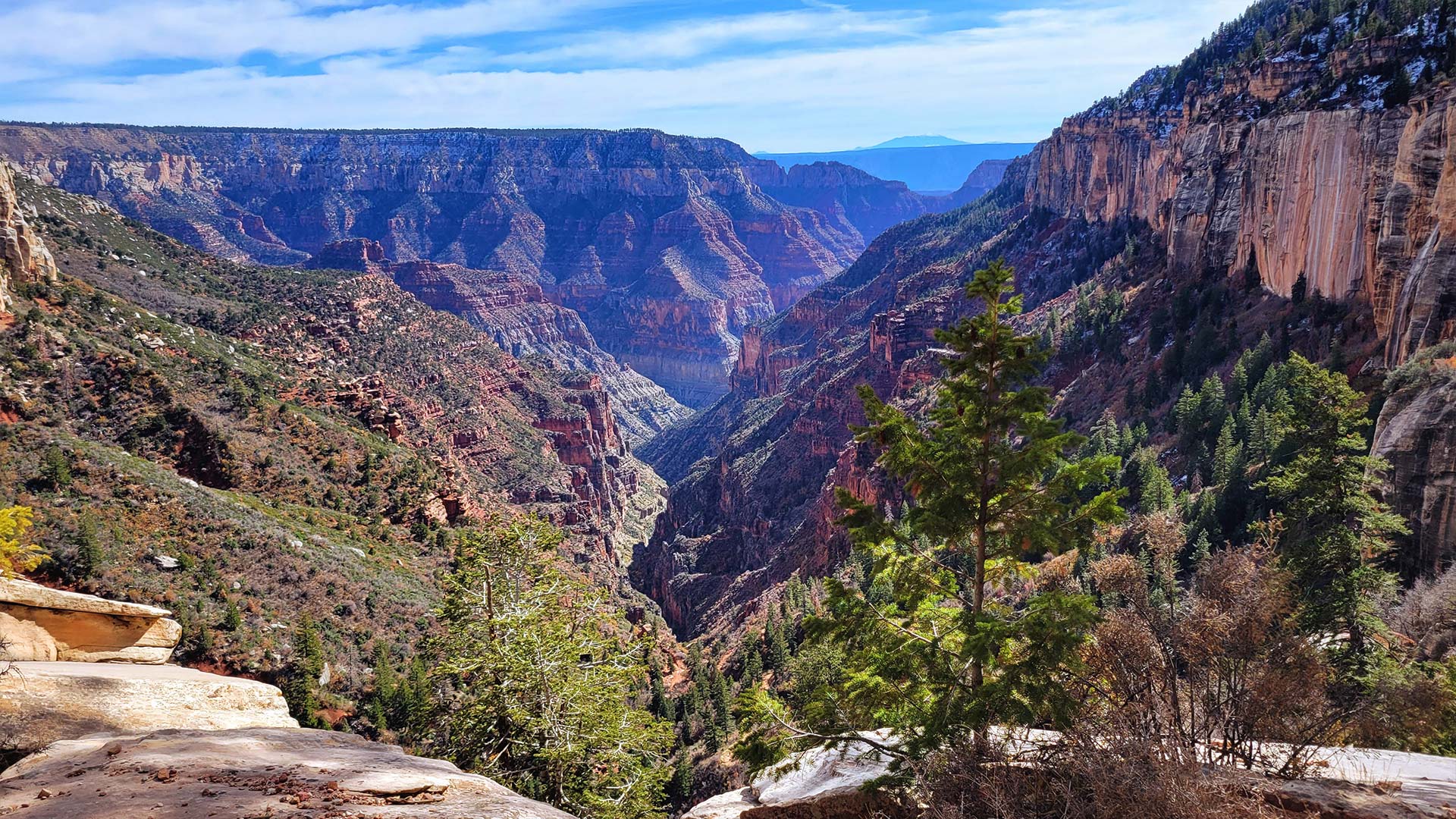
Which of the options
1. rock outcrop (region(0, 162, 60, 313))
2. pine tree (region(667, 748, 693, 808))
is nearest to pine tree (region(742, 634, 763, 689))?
pine tree (region(667, 748, 693, 808))

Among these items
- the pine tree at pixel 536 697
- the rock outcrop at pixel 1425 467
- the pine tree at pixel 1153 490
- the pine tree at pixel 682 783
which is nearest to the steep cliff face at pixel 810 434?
the pine tree at pixel 1153 490

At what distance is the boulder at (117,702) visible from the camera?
46.3 feet

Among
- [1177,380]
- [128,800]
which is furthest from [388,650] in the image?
[1177,380]

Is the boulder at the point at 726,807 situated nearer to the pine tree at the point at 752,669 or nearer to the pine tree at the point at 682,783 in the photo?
the pine tree at the point at 682,783

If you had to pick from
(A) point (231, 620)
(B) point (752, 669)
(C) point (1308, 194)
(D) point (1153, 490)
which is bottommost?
(B) point (752, 669)

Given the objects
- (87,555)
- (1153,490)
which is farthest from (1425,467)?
(87,555)

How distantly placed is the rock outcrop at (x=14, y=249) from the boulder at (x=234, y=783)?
4299 cm

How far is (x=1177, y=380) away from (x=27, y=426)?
258 ft

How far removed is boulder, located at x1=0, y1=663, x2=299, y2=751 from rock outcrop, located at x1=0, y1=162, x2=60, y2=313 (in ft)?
127

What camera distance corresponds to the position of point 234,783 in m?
11.4

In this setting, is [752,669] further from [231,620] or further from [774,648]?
[231,620]

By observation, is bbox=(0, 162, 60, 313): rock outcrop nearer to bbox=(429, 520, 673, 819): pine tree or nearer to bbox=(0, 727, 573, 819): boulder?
bbox=(429, 520, 673, 819): pine tree

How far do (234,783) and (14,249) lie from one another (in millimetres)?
50606

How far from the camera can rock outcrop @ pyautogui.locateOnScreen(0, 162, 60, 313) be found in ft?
150
